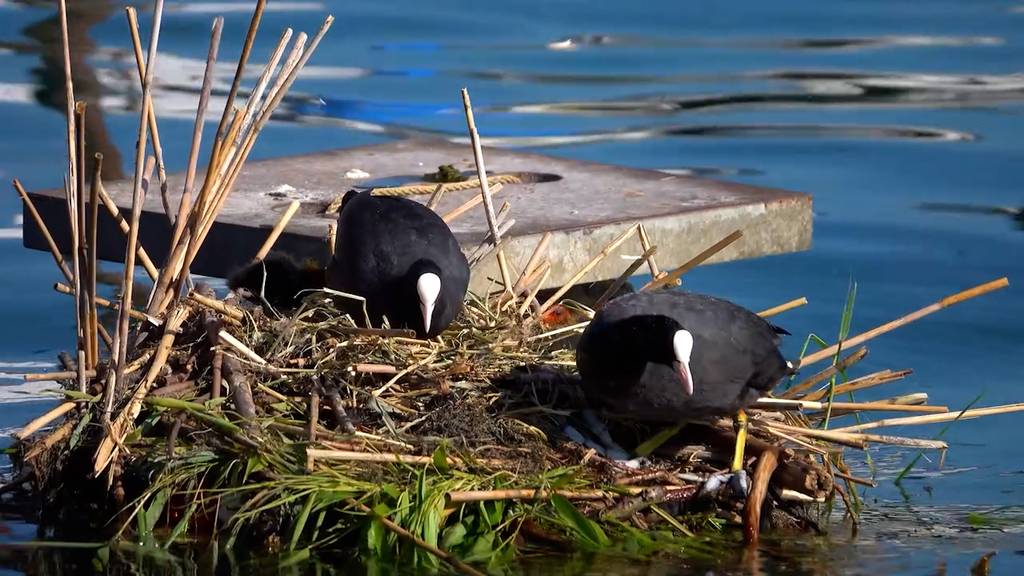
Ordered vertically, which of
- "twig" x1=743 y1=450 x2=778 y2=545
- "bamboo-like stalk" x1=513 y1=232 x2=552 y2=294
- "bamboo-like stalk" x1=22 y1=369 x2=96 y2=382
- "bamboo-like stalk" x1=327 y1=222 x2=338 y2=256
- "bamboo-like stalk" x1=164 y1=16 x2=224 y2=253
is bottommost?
"twig" x1=743 y1=450 x2=778 y2=545

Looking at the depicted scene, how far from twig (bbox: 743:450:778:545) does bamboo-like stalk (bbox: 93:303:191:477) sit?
1595 mm

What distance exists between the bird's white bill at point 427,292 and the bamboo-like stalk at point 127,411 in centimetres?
69

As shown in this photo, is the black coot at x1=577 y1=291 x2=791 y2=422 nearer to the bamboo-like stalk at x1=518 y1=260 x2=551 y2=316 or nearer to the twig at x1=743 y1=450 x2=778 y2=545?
the twig at x1=743 y1=450 x2=778 y2=545

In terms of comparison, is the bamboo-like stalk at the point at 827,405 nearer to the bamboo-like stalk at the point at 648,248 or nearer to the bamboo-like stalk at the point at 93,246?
the bamboo-like stalk at the point at 648,248

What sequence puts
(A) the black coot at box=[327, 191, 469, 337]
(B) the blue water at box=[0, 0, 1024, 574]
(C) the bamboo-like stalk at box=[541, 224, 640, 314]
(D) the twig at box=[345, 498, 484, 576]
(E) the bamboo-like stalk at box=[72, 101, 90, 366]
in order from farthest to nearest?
1. (B) the blue water at box=[0, 0, 1024, 574]
2. (C) the bamboo-like stalk at box=[541, 224, 640, 314]
3. (A) the black coot at box=[327, 191, 469, 337]
4. (E) the bamboo-like stalk at box=[72, 101, 90, 366]
5. (D) the twig at box=[345, 498, 484, 576]

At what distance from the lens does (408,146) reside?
294 inches

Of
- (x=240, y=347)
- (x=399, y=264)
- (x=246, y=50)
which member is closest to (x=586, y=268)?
(x=399, y=264)

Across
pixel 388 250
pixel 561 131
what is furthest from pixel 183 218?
pixel 561 131

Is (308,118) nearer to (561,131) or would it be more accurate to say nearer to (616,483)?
(561,131)

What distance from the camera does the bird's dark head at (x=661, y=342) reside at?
13.2ft

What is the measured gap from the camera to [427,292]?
455 cm

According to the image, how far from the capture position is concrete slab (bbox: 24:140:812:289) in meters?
5.64

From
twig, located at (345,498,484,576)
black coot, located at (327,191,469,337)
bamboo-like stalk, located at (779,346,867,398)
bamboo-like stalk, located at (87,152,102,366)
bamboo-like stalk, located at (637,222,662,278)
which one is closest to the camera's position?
twig, located at (345,498,484,576)

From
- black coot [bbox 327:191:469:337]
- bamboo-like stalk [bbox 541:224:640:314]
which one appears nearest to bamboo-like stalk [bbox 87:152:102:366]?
black coot [bbox 327:191:469:337]
